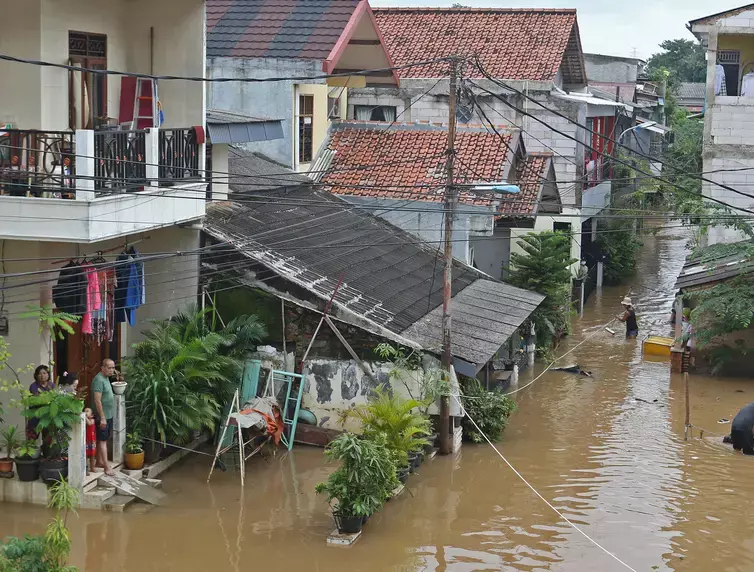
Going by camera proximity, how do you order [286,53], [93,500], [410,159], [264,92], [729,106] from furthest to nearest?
[729,106]
[410,159]
[264,92]
[286,53]
[93,500]

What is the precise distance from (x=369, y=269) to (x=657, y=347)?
369 inches

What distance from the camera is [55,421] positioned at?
13.0 m

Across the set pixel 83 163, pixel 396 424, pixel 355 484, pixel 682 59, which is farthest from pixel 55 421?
pixel 682 59

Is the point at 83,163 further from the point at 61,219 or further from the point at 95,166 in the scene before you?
the point at 61,219

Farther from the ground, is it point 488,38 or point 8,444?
point 488,38

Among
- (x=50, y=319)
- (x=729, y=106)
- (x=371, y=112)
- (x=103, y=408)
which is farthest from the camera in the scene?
(x=371, y=112)

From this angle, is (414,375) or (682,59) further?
(682,59)

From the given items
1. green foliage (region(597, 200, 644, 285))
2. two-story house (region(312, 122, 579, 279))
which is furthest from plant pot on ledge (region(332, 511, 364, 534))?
green foliage (region(597, 200, 644, 285))

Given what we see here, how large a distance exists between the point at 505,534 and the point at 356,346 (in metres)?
4.12

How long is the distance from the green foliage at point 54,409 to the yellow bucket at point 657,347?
16004 millimetres

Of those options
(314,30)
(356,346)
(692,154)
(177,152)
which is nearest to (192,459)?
(356,346)

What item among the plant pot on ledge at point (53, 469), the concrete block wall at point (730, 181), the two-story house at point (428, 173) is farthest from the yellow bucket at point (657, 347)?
the plant pot on ledge at point (53, 469)

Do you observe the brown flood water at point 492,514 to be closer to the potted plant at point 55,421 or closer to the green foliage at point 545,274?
the potted plant at point 55,421

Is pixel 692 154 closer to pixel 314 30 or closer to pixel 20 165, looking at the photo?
pixel 314 30
